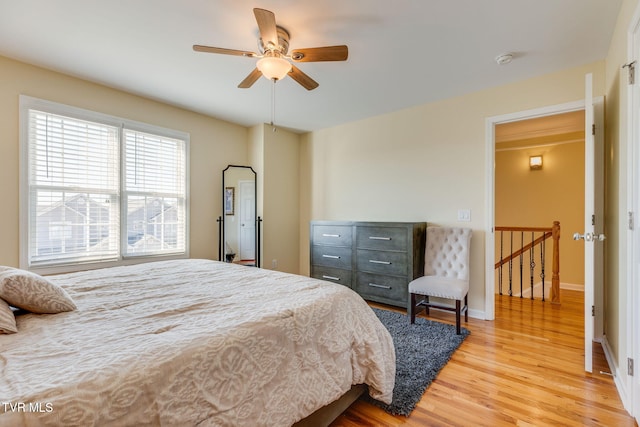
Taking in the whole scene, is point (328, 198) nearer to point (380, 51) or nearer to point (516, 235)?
point (380, 51)

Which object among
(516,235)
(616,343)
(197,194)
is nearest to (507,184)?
(516,235)

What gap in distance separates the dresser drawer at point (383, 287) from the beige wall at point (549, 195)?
123 inches

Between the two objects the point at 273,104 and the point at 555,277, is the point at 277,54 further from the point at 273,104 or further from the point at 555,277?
the point at 555,277

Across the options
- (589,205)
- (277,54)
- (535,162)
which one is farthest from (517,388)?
(535,162)

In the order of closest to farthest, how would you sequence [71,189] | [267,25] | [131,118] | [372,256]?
[267,25] → [71,189] → [131,118] → [372,256]

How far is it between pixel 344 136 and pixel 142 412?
4060 millimetres

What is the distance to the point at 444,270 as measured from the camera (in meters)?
3.20

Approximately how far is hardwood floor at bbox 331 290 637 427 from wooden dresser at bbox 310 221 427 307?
2.90 ft

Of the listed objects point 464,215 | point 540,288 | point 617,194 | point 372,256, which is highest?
point 617,194

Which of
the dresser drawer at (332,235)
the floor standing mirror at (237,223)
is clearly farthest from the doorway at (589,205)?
the floor standing mirror at (237,223)

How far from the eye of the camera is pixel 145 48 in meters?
2.39

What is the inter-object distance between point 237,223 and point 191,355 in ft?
11.0

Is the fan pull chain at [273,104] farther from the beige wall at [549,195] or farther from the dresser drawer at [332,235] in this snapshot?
the beige wall at [549,195]

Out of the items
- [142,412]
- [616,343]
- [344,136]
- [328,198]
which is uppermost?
[344,136]
